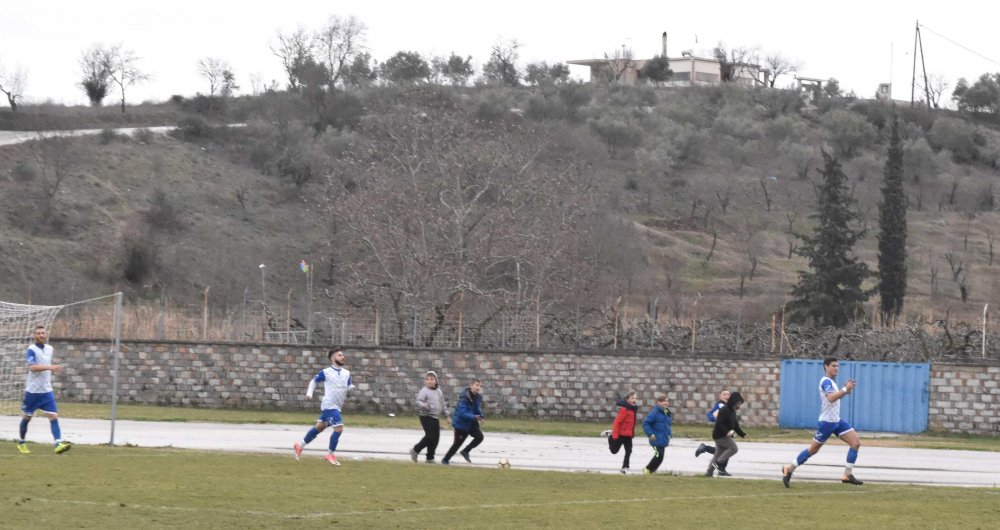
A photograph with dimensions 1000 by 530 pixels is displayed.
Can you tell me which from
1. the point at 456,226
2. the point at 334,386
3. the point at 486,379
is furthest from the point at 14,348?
the point at 456,226

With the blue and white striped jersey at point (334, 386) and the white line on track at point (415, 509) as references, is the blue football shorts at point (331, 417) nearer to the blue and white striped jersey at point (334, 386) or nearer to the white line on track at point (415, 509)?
the blue and white striped jersey at point (334, 386)

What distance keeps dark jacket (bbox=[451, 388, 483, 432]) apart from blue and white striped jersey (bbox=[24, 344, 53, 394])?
22.1 ft

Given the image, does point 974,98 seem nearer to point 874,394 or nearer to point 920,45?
point 920,45

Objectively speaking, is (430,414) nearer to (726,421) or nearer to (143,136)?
(726,421)

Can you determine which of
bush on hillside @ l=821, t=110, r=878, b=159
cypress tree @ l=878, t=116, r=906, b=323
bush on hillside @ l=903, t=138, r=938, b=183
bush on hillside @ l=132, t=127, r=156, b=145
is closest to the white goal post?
cypress tree @ l=878, t=116, r=906, b=323

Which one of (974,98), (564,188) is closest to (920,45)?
(974,98)

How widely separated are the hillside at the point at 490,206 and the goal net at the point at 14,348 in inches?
578

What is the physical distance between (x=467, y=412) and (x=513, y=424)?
15.5 m

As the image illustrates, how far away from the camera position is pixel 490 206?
185 feet

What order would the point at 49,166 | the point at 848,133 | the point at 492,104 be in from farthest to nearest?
1. the point at 848,133
2. the point at 492,104
3. the point at 49,166

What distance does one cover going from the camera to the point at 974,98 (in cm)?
13075

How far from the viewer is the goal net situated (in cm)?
3148

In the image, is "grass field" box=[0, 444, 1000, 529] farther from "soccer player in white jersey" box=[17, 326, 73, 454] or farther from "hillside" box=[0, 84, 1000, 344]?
"hillside" box=[0, 84, 1000, 344]

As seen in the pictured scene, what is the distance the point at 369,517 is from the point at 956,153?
10499 cm
